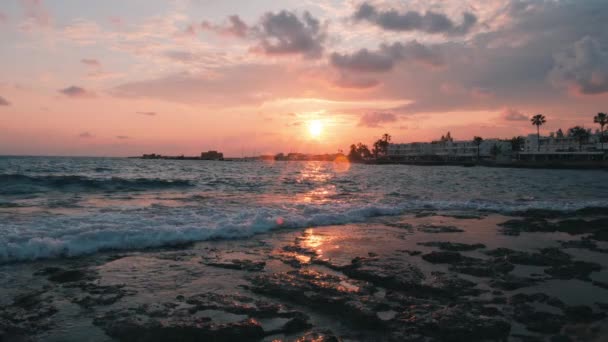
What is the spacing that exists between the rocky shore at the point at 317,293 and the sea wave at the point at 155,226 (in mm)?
A: 700

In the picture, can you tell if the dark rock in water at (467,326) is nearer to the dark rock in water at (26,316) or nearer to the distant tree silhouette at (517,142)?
the dark rock in water at (26,316)

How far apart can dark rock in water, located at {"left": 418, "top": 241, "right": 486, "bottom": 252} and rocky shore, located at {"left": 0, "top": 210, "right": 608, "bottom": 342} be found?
83 mm

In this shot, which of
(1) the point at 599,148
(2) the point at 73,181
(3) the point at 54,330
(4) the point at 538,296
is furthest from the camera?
(1) the point at 599,148

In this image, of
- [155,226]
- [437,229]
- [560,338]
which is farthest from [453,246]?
[155,226]

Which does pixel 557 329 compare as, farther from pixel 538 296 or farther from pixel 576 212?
pixel 576 212

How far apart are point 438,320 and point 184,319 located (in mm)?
3722

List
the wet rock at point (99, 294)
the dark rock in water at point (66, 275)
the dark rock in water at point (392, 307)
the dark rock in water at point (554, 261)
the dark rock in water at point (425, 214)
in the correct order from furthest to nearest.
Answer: the dark rock in water at point (425, 214), the dark rock in water at point (554, 261), the dark rock in water at point (66, 275), the wet rock at point (99, 294), the dark rock in water at point (392, 307)

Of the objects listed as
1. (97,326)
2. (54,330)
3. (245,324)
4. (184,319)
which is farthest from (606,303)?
(54,330)

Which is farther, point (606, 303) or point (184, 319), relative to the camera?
point (606, 303)

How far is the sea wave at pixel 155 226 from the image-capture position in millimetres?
Result: 9773

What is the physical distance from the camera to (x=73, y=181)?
31250mm

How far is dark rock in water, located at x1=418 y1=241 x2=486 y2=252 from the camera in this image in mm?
10812

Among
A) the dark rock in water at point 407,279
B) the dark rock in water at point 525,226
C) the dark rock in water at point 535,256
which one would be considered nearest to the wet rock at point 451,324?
the dark rock in water at point 407,279

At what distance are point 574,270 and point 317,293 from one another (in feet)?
19.3
